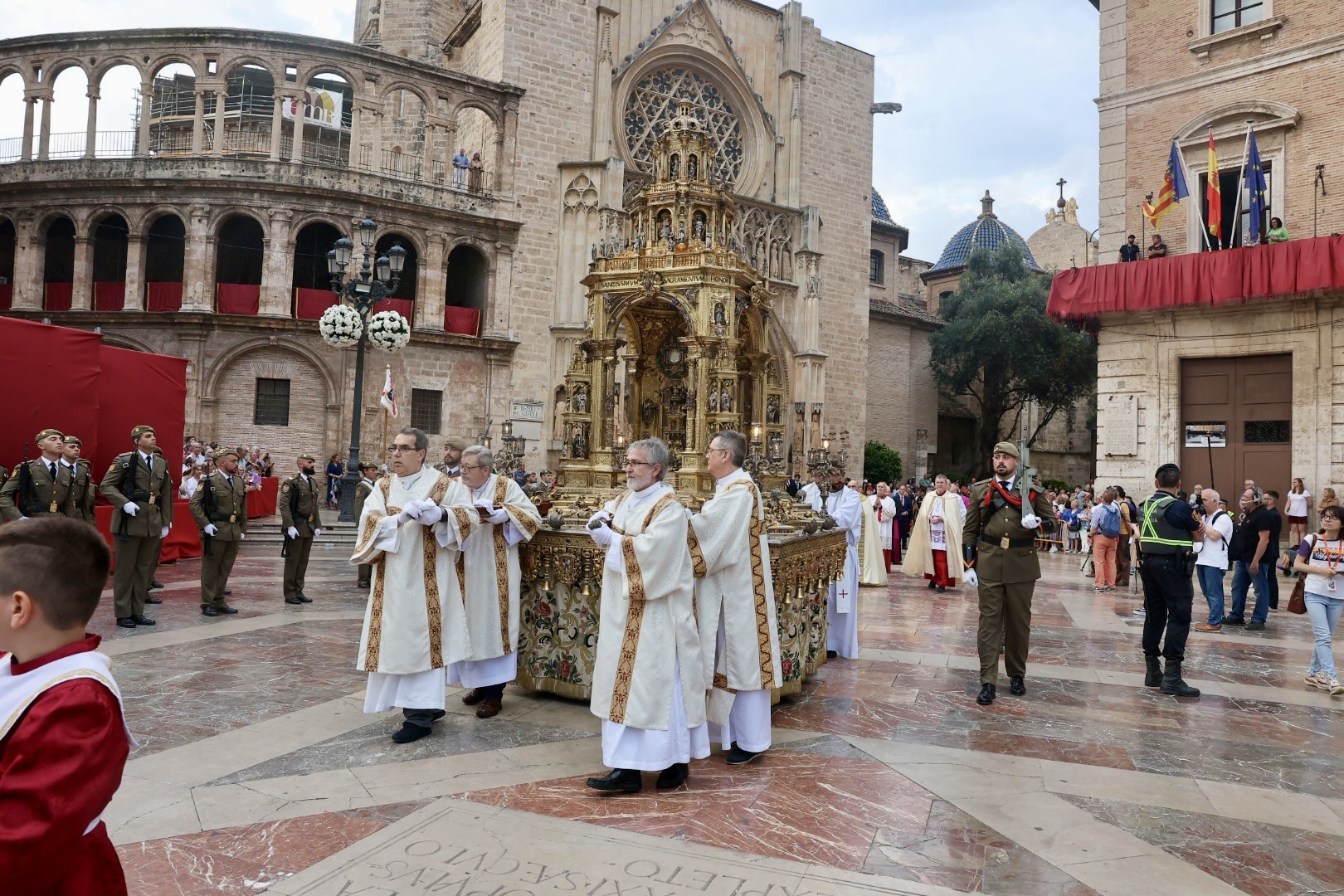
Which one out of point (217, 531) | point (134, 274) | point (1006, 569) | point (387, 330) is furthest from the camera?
point (134, 274)

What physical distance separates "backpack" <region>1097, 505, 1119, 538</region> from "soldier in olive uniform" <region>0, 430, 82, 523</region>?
13.8m

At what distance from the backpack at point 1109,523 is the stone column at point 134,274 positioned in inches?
860

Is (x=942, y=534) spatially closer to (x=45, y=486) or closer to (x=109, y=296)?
(x=45, y=486)

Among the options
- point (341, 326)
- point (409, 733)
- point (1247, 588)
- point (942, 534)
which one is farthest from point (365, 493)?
point (1247, 588)

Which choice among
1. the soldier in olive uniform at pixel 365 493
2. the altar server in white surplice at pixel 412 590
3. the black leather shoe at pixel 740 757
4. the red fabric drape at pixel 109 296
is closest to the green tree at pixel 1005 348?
the soldier in olive uniform at pixel 365 493

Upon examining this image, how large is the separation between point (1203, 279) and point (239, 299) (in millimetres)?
21833

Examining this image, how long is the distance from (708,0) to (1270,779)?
27096 mm

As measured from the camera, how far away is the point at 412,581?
17.6 feet

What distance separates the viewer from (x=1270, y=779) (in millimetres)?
4945

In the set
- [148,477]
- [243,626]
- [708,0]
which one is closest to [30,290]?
[148,477]

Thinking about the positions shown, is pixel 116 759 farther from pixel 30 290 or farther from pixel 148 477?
pixel 30 290

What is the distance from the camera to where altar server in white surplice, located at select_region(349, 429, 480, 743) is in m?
5.26

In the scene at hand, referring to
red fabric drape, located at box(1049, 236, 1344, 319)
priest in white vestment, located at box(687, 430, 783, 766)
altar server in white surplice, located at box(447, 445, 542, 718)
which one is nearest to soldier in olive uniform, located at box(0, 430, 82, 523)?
altar server in white surplice, located at box(447, 445, 542, 718)

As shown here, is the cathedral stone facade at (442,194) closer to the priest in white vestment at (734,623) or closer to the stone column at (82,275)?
the stone column at (82,275)
